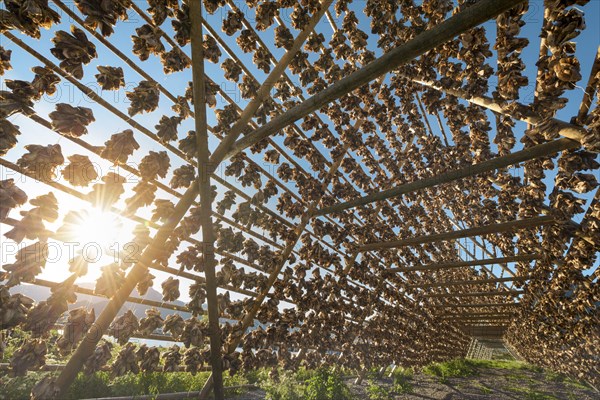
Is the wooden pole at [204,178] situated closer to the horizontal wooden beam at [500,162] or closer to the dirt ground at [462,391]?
the horizontal wooden beam at [500,162]

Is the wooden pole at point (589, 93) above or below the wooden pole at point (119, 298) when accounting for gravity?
above

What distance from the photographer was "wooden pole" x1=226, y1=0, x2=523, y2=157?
1783 millimetres

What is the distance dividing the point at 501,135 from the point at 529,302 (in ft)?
31.7

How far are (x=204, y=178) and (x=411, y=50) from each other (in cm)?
232

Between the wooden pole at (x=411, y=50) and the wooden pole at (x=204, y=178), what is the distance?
2.00 feet

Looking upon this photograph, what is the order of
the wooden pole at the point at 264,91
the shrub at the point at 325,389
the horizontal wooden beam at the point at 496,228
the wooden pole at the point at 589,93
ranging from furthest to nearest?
the shrub at the point at 325,389 < the horizontal wooden beam at the point at 496,228 < the wooden pole at the point at 264,91 < the wooden pole at the point at 589,93

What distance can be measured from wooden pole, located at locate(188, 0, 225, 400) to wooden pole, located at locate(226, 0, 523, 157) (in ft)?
2.00

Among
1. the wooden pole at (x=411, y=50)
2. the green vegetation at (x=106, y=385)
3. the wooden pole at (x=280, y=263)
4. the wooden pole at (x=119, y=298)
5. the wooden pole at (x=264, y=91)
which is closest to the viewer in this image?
the wooden pole at (x=411, y=50)

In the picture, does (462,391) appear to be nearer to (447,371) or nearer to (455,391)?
(455,391)

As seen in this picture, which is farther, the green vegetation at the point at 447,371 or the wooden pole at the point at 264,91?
the green vegetation at the point at 447,371

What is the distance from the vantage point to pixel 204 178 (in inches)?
123

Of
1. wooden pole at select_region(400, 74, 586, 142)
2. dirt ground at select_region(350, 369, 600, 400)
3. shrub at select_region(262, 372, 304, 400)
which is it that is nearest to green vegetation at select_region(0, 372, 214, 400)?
shrub at select_region(262, 372, 304, 400)

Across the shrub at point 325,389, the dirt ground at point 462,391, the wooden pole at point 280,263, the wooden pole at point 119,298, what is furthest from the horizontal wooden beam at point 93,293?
the dirt ground at point 462,391

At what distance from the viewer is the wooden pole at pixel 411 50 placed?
1783mm
